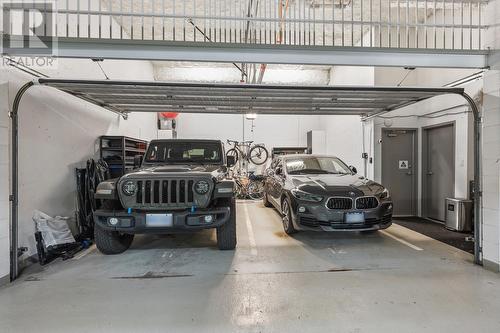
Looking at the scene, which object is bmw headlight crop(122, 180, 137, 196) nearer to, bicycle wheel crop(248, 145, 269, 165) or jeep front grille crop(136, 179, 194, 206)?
jeep front grille crop(136, 179, 194, 206)

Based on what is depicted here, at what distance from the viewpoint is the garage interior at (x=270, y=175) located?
7.67 feet

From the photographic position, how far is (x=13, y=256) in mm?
2971

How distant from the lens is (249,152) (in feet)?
31.4

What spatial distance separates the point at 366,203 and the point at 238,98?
2.65 m

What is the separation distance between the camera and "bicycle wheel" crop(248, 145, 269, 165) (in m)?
9.68

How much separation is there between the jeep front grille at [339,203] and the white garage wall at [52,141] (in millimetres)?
4197

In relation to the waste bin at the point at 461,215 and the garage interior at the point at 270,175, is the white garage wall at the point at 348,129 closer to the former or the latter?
the garage interior at the point at 270,175

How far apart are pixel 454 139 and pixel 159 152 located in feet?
18.8

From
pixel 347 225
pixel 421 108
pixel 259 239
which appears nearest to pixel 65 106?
pixel 259 239

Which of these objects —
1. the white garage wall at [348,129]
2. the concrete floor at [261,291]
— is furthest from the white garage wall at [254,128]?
the concrete floor at [261,291]

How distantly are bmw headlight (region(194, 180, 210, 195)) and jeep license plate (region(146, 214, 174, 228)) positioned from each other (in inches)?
17.7

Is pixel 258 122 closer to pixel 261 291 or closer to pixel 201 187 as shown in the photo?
pixel 201 187

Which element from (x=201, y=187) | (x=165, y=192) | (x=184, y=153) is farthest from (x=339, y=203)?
(x=184, y=153)

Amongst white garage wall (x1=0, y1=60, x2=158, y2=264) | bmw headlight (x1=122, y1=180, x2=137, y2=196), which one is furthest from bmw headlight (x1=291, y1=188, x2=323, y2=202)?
white garage wall (x1=0, y1=60, x2=158, y2=264)
